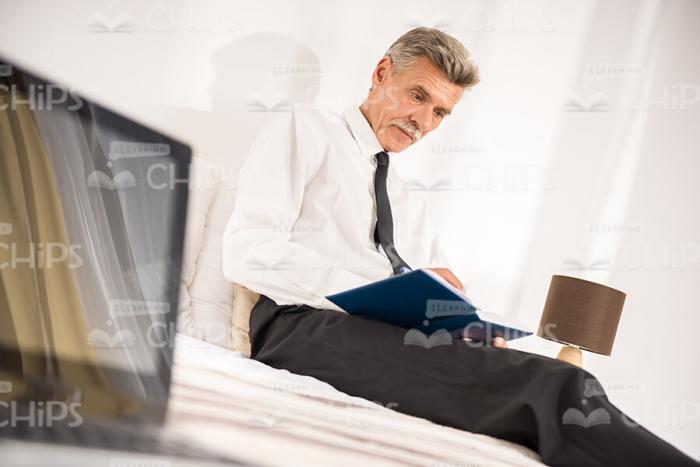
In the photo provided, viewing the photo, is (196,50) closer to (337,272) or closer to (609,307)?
(337,272)

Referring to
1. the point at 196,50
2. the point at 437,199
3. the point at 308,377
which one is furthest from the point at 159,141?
the point at 437,199

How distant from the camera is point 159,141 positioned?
1806 millimetres

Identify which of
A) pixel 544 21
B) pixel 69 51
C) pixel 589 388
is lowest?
pixel 589 388

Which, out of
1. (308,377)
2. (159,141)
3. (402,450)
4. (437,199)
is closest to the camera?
(402,450)

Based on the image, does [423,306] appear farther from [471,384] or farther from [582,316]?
[582,316]

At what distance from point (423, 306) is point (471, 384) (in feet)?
0.55

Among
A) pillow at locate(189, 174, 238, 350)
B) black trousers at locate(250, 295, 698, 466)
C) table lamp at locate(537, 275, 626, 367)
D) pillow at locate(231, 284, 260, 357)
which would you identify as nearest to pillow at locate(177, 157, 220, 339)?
pillow at locate(189, 174, 238, 350)

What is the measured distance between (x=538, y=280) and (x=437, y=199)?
0.48 metres

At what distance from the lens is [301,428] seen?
98 centimetres

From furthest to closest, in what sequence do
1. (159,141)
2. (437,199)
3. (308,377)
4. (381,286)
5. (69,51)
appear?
(437,199) → (69,51) → (159,141) → (308,377) → (381,286)

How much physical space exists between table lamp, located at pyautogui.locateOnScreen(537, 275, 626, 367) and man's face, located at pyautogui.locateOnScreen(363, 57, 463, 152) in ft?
2.27

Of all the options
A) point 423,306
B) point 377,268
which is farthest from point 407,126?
point 423,306

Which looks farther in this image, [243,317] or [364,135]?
[364,135]

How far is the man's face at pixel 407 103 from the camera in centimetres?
193
